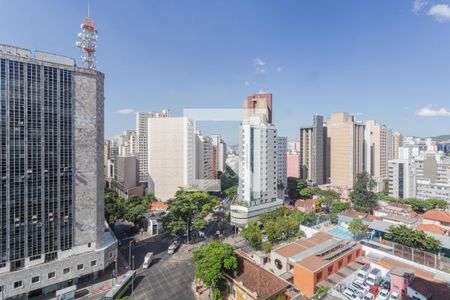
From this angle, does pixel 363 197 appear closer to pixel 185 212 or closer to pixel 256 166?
pixel 256 166

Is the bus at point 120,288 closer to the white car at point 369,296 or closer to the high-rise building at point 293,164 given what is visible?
the white car at point 369,296

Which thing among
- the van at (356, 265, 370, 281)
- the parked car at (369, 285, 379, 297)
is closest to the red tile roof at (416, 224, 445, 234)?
the van at (356, 265, 370, 281)

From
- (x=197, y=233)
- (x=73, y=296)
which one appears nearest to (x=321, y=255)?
(x=197, y=233)

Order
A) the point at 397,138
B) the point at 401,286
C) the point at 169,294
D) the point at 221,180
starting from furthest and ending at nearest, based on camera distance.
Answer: the point at 397,138 < the point at 221,180 < the point at 169,294 < the point at 401,286

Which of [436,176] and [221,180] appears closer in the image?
[436,176]

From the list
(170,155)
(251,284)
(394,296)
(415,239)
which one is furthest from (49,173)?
(415,239)

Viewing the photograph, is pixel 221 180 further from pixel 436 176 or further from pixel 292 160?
pixel 436 176
